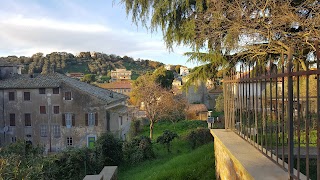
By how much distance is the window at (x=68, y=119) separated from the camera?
25766 mm

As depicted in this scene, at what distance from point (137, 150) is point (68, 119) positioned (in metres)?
12.7

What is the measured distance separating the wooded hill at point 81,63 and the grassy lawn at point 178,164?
2310 inches

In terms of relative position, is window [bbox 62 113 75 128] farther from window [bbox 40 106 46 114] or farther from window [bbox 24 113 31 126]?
window [bbox 24 113 31 126]

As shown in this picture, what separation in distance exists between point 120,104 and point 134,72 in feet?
205

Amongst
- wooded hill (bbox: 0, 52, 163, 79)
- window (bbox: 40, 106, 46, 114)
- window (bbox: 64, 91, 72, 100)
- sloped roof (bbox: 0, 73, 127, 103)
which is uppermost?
wooded hill (bbox: 0, 52, 163, 79)

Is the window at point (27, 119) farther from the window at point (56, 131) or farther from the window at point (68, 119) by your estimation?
the window at point (68, 119)

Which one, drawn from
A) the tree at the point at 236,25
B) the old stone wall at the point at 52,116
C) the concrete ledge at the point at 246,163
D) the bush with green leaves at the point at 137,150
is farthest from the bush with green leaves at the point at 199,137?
the old stone wall at the point at 52,116

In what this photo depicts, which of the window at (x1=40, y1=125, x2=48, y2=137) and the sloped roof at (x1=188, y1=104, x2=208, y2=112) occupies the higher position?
the sloped roof at (x1=188, y1=104, x2=208, y2=112)

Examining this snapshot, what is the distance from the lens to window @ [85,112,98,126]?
82.8 feet

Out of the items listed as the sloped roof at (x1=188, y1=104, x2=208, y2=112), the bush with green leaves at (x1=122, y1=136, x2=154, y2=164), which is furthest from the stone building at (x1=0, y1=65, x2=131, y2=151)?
the sloped roof at (x1=188, y1=104, x2=208, y2=112)

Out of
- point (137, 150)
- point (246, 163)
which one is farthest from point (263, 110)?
point (137, 150)

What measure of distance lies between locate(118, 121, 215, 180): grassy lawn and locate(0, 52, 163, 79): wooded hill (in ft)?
193

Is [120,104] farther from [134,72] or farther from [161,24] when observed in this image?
[134,72]

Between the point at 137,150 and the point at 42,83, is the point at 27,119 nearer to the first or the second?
the point at 42,83
